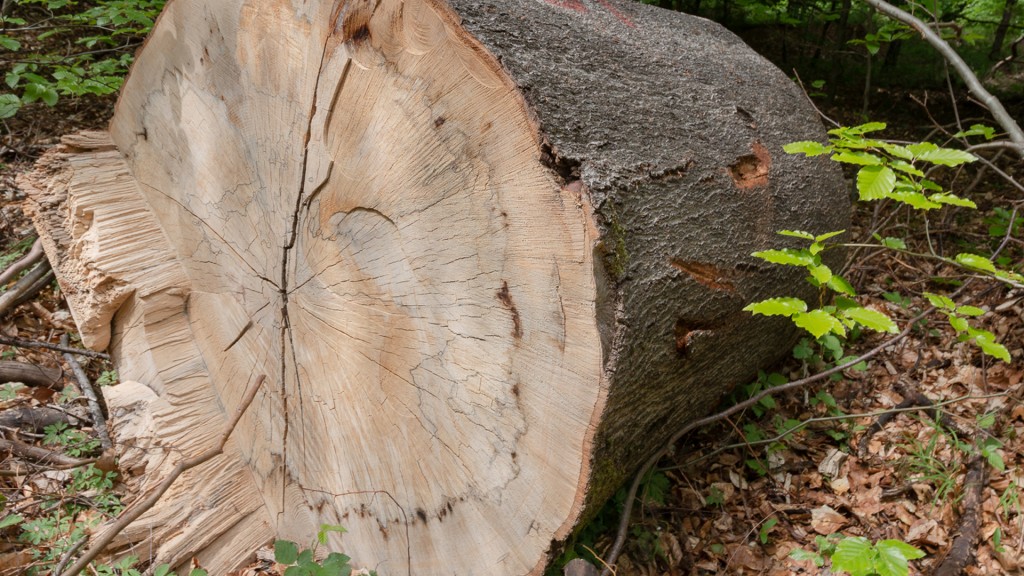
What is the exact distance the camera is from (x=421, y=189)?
1.45 meters

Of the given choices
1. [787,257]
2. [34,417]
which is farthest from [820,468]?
[34,417]

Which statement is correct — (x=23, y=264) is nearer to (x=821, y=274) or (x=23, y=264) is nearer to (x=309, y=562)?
(x=309, y=562)

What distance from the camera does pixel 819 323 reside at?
1368 mm

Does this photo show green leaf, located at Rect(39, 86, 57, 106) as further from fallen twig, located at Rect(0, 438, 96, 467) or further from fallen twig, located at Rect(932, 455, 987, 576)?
fallen twig, located at Rect(932, 455, 987, 576)

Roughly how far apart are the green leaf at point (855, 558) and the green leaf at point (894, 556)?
0.7 inches

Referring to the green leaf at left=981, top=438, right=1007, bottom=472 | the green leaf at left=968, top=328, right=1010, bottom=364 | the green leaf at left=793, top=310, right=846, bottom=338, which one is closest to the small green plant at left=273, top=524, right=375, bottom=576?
the green leaf at left=793, top=310, right=846, bottom=338

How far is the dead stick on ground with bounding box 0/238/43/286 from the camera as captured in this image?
2.75m

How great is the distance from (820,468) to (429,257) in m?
1.53

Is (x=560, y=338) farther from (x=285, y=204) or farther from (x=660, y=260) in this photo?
(x=285, y=204)

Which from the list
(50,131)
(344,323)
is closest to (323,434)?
(344,323)

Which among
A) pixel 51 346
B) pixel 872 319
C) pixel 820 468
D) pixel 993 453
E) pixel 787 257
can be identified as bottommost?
pixel 820 468

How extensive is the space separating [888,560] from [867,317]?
0.50 m

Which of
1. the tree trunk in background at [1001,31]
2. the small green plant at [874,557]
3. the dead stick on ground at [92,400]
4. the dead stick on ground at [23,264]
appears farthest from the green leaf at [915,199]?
the tree trunk in background at [1001,31]

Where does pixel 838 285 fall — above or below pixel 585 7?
below
